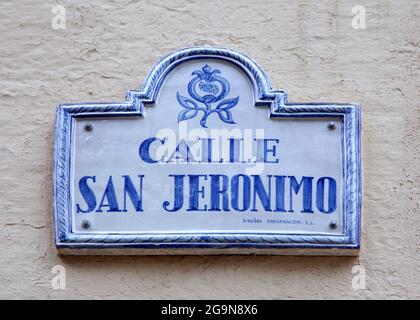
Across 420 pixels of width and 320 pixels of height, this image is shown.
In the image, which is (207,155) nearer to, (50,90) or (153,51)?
(153,51)

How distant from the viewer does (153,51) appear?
2.81m

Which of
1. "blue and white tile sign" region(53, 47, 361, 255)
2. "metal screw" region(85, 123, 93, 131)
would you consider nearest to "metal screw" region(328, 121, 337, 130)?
"blue and white tile sign" region(53, 47, 361, 255)

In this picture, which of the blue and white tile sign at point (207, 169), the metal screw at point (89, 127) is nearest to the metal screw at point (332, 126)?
the blue and white tile sign at point (207, 169)

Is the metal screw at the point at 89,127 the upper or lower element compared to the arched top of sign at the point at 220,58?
lower

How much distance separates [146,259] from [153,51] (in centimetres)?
70

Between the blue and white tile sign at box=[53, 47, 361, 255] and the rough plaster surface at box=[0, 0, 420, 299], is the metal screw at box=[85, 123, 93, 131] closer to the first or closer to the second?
the blue and white tile sign at box=[53, 47, 361, 255]

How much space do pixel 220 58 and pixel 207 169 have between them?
0.38 metres

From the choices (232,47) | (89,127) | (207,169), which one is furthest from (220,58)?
(89,127)

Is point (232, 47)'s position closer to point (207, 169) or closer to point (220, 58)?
point (220, 58)

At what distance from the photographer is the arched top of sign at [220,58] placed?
2.72 m

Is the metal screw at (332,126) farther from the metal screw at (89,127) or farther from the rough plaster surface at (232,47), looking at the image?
the metal screw at (89,127)

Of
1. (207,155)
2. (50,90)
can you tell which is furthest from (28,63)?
(207,155)

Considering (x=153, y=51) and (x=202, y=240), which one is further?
(x=153, y=51)

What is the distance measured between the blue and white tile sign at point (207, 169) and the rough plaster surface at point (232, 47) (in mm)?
68
